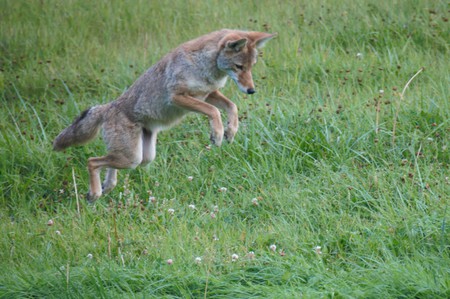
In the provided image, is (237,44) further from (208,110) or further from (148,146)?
(148,146)

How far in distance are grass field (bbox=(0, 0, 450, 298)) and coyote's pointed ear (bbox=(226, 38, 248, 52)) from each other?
108 centimetres

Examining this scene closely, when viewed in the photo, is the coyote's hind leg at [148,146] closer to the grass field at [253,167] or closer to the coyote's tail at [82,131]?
the grass field at [253,167]

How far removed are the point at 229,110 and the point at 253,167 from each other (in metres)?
0.66

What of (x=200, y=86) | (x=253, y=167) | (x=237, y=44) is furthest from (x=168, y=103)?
(x=253, y=167)

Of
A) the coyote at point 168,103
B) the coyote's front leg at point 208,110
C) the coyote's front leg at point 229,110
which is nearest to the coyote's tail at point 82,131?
the coyote at point 168,103

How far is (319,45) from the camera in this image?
9.87m

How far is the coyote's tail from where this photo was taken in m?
7.76

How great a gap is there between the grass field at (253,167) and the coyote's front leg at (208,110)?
65 centimetres

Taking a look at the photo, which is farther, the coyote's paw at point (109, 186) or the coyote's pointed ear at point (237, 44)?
the coyote's paw at point (109, 186)

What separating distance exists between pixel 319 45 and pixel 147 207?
367cm

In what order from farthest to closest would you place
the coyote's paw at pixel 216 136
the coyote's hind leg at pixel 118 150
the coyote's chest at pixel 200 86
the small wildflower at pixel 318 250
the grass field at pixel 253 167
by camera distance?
the coyote's hind leg at pixel 118 150 → the coyote's chest at pixel 200 86 → the coyote's paw at pixel 216 136 → the small wildflower at pixel 318 250 → the grass field at pixel 253 167

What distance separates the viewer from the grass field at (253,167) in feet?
18.7

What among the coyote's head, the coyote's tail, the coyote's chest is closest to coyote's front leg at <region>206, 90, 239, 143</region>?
the coyote's chest

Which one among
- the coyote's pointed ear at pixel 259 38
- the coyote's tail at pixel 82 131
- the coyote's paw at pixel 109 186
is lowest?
the coyote's paw at pixel 109 186
